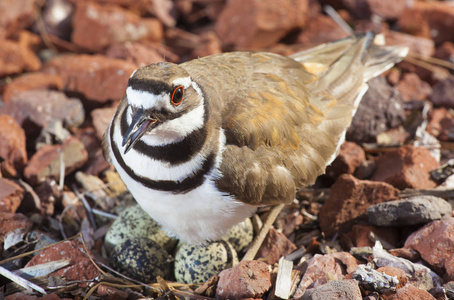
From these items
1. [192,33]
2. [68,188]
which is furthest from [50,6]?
[68,188]

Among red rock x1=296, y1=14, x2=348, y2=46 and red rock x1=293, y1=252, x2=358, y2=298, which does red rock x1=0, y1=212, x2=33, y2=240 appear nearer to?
red rock x1=293, y1=252, x2=358, y2=298

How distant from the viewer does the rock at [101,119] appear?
15.0 ft

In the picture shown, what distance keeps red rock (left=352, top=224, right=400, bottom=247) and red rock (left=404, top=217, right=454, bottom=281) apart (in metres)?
0.25

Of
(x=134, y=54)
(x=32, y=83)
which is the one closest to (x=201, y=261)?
(x=134, y=54)

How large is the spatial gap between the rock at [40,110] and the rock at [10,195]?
83 cm

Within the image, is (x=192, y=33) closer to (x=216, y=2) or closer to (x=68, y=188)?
(x=216, y=2)

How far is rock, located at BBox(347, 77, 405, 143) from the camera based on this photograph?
4.63 meters

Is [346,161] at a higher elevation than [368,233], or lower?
higher

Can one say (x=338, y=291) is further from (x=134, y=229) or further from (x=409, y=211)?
(x=134, y=229)

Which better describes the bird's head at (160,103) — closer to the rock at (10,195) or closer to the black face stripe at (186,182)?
the black face stripe at (186,182)

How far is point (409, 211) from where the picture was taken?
11.7 feet

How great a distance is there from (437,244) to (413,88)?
233cm

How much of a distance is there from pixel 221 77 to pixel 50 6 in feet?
10.7

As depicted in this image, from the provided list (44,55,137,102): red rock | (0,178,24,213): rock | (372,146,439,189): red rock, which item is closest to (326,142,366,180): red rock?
(372,146,439,189): red rock
